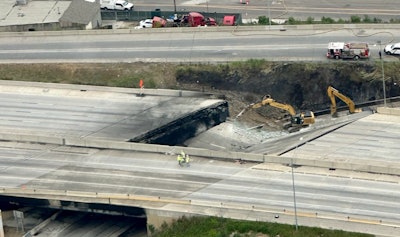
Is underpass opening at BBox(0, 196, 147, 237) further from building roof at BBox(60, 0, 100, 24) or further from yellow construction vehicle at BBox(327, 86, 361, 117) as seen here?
building roof at BBox(60, 0, 100, 24)

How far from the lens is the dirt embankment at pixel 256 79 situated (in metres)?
118

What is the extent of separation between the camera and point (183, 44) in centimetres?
12825

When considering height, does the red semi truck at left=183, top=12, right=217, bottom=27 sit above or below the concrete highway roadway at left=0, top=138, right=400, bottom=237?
above

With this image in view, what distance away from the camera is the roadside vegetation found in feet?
286

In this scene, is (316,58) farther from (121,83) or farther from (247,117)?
(121,83)

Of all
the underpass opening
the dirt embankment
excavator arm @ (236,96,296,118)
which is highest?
the dirt embankment

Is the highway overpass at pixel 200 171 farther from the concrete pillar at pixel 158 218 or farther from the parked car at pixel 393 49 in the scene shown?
the parked car at pixel 393 49

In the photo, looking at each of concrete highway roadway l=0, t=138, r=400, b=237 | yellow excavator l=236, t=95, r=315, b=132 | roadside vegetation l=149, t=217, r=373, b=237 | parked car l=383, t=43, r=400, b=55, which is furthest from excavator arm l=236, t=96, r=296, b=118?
roadside vegetation l=149, t=217, r=373, b=237

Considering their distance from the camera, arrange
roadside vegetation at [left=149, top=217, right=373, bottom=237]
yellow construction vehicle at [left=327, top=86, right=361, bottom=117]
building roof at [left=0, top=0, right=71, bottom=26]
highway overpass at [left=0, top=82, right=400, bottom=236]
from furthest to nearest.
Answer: building roof at [left=0, top=0, right=71, bottom=26] < yellow construction vehicle at [left=327, top=86, right=361, bottom=117] < highway overpass at [left=0, top=82, right=400, bottom=236] < roadside vegetation at [left=149, top=217, right=373, bottom=237]

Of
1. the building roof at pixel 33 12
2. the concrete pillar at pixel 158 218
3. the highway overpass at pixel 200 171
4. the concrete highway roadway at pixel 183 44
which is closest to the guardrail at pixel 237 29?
the concrete highway roadway at pixel 183 44

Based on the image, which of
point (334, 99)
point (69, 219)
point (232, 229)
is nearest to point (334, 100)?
point (334, 99)

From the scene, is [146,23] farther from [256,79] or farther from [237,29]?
[256,79]

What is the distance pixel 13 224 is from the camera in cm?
9819

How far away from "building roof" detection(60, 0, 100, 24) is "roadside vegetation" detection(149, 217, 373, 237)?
166 ft
